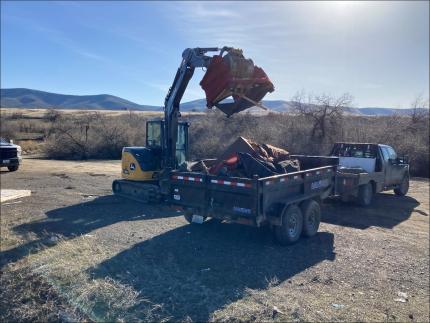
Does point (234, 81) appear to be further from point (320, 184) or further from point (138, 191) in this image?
point (138, 191)

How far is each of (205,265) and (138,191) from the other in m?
5.99

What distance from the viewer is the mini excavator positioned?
360 inches

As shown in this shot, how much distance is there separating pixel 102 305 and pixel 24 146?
115 feet

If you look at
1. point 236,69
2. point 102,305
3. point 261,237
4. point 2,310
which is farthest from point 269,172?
point 2,310

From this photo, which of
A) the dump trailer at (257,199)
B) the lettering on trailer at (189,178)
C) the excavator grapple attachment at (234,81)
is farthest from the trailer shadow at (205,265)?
the excavator grapple attachment at (234,81)

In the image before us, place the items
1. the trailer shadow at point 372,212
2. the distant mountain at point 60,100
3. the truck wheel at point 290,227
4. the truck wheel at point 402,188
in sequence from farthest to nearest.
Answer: the distant mountain at point 60,100, the truck wheel at point 402,188, the trailer shadow at point 372,212, the truck wheel at point 290,227

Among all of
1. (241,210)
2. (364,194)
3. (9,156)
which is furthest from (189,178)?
(9,156)

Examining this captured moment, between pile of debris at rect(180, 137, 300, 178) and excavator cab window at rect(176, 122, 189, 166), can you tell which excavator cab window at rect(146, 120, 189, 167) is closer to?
excavator cab window at rect(176, 122, 189, 166)

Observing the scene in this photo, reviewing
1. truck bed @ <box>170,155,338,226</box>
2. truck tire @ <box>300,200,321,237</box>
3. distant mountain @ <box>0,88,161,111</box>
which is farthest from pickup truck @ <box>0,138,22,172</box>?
distant mountain @ <box>0,88,161,111</box>

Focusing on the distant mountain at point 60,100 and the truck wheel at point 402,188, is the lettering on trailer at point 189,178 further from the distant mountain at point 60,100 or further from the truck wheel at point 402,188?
the distant mountain at point 60,100

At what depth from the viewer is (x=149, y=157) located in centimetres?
1290

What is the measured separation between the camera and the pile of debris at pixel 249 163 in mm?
8531

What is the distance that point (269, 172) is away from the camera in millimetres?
8359

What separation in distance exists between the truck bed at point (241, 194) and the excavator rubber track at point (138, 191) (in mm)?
3324
